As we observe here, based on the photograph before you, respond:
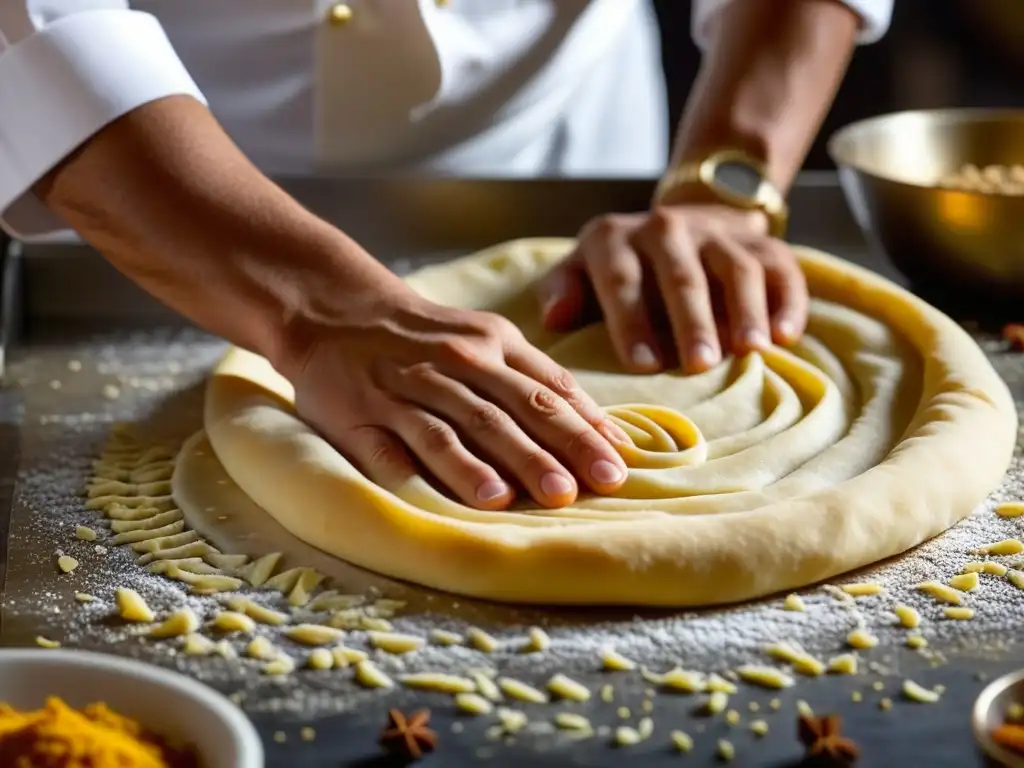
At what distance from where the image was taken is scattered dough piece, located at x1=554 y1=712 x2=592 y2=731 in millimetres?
973

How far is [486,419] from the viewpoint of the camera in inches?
48.6

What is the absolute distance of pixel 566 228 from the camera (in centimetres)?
217

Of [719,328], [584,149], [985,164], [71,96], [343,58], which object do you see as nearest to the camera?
[71,96]

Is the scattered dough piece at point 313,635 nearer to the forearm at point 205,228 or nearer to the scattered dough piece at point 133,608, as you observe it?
the scattered dough piece at point 133,608

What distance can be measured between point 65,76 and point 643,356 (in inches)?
28.1

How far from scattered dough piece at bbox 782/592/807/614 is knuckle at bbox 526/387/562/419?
27cm

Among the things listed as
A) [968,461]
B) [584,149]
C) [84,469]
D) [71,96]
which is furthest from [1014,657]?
[584,149]

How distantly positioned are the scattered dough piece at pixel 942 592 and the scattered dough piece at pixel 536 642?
1.15 ft

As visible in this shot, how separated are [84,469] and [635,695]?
0.73 meters

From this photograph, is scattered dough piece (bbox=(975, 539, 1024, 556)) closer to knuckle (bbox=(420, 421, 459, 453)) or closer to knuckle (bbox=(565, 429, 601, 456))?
knuckle (bbox=(565, 429, 601, 456))

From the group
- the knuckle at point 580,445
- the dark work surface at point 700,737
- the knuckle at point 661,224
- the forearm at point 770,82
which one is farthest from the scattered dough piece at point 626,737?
the forearm at point 770,82

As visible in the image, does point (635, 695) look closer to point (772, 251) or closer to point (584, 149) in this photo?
point (772, 251)

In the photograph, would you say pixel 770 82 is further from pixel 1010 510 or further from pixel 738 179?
pixel 1010 510

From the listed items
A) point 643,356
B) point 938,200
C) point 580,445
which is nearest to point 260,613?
point 580,445
